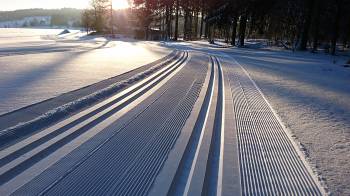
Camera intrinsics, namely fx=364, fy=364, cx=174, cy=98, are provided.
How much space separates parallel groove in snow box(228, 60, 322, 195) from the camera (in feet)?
12.9

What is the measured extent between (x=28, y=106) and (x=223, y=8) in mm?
32490

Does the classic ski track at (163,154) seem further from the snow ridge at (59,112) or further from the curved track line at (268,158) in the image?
the snow ridge at (59,112)

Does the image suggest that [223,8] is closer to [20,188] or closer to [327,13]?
[327,13]

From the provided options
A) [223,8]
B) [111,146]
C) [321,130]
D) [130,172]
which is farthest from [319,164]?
[223,8]

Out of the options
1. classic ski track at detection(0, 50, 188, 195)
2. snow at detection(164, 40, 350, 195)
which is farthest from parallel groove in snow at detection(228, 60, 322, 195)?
classic ski track at detection(0, 50, 188, 195)

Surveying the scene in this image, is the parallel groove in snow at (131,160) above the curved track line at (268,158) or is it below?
above

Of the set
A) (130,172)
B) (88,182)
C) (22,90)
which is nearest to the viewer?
(88,182)

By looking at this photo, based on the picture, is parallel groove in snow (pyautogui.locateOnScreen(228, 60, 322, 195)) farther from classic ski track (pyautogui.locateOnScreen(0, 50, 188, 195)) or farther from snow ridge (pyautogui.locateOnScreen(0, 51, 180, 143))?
snow ridge (pyautogui.locateOnScreen(0, 51, 180, 143))

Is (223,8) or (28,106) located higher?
(223,8)

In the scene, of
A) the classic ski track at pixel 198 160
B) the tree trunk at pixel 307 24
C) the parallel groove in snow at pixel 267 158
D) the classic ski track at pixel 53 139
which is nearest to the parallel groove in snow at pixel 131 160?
the classic ski track at pixel 198 160

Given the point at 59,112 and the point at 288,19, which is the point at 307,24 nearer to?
the point at 288,19

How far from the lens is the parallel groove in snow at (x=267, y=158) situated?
3924 millimetres

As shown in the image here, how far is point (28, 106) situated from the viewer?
6.82 metres

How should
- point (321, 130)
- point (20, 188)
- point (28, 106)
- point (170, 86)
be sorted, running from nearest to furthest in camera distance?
point (20, 188) < point (321, 130) < point (28, 106) < point (170, 86)
